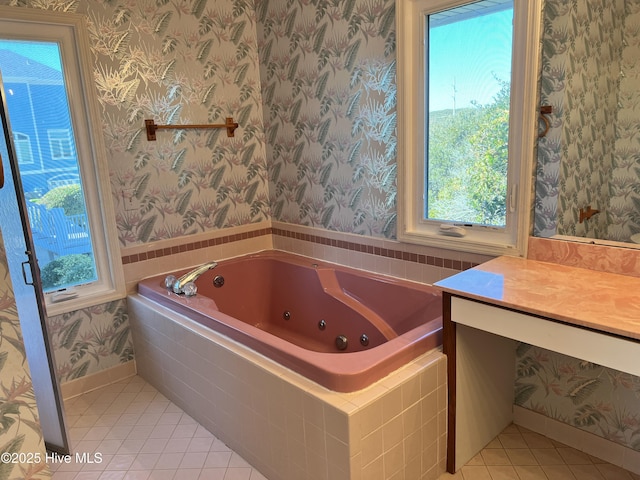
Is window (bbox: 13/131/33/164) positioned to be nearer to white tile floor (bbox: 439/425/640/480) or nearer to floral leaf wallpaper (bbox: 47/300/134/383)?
floral leaf wallpaper (bbox: 47/300/134/383)

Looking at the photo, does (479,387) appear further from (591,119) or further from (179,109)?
(179,109)

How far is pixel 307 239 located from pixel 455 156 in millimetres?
1207

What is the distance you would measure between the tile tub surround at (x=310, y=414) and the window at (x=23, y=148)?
3.73ft

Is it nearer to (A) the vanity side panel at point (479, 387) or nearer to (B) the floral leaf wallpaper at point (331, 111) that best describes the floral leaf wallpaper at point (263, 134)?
(B) the floral leaf wallpaper at point (331, 111)

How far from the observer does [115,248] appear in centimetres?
271

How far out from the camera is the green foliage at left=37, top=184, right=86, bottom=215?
2.47 meters

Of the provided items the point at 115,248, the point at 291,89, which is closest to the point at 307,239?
the point at 291,89

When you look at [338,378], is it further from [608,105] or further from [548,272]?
[608,105]

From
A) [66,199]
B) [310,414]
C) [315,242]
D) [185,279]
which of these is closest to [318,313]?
[315,242]

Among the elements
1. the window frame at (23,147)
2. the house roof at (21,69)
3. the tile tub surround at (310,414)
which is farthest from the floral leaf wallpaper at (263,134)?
the tile tub surround at (310,414)

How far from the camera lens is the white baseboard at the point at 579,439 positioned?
6.16 feet

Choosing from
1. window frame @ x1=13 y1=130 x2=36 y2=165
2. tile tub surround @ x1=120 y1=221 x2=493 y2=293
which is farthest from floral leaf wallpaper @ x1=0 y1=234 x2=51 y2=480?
tile tub surround @ x1=120 y1=221 x2=493 y2=293

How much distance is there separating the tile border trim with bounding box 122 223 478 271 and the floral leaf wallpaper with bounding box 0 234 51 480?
115 cm

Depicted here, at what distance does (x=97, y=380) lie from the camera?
2.73m
